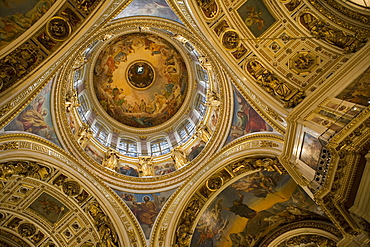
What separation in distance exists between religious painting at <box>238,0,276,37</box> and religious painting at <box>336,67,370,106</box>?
12.9 ft

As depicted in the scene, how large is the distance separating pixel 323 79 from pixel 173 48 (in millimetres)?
11248

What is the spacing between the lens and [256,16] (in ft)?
37.8

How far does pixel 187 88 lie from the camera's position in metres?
20.0

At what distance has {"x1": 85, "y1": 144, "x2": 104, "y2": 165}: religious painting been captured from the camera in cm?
1584

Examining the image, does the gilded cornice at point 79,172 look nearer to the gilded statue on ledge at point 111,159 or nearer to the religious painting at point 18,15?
the gilded statue on ledge at point 111,159

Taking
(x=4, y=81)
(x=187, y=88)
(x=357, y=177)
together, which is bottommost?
(x=357, y=177)

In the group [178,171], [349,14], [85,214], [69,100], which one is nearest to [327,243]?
[178,171]

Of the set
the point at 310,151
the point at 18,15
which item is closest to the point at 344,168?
the point at 310,151

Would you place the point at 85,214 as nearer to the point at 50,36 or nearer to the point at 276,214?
the point at 50,36

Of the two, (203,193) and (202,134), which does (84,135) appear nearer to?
(202,134)

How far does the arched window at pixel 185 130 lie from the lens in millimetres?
18458

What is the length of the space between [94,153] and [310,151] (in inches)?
438

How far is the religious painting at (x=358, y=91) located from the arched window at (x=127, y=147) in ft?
40.2

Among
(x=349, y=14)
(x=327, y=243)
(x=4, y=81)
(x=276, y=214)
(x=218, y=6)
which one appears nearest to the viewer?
(x=4, y=81)
